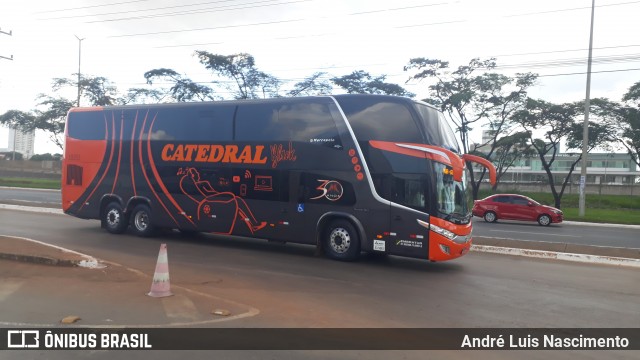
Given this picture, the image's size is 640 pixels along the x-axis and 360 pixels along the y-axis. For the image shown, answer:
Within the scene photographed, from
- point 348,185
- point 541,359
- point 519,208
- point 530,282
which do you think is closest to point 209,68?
point 519,208

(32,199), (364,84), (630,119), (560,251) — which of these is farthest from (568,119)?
(32,199)

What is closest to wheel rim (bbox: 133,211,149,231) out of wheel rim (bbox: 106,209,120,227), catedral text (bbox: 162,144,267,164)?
wheel rim (bbox: 106,209,120,227)

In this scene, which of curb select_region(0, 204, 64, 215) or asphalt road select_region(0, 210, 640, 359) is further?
curb select_region(0, 204, 64, 215)

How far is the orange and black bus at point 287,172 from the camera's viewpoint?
36.1ft

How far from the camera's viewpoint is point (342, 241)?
38.7 feet

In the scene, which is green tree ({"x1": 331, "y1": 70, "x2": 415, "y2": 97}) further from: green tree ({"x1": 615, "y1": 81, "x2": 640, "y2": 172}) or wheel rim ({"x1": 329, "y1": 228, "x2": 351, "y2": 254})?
wheel rim ({"x1": 329, "y1": 228, "x2": 351, "y2": 254})

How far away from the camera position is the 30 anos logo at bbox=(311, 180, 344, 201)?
→ 11.8 m

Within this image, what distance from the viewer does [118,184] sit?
50.5 ft

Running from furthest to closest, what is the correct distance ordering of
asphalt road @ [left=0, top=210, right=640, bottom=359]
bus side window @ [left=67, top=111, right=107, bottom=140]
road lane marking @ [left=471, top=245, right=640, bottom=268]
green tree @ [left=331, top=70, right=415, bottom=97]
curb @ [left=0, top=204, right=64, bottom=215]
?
green tree @ [left=331, top=70, right=415, bottom=97], curb @ [left=0, top=204, right=64, bottom=215], bus side window @ [left=67, top=111, right=107, bottom=140], road lane marking @ [left=471, top=245, right=640, bottom=268], asphalt road @ [left=0, top=210, right=640, bottom=359]

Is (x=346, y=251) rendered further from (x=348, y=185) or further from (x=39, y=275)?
(x=39, y=275)

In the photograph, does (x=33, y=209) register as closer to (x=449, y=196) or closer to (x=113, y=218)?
(x=113, y=218)

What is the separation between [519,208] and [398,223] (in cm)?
1827

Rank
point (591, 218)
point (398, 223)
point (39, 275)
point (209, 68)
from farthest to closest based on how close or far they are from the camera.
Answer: point (209, 68)
point (591, 218)
point (398, 223)
point (39, 275)

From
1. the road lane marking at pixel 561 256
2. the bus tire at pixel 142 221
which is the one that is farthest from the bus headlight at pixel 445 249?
the bus tire at pixel 142 221
